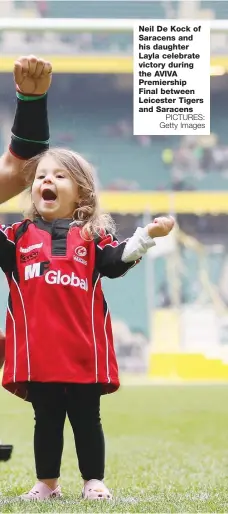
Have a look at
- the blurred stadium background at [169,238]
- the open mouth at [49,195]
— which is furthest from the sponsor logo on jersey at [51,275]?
the blurred stadium background at [169,238]

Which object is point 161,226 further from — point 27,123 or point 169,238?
point 169,238

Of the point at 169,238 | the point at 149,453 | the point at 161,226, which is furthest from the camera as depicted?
the point at 169,238

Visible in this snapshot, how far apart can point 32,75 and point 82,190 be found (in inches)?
6.7

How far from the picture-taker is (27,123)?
1290 millimetres

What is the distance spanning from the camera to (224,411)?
407 centimetres

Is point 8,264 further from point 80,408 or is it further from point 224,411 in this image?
point 224,411

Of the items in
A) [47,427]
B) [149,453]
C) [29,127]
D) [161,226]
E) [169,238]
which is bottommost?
[149,453]

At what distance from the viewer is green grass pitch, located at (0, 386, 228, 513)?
3.84ft

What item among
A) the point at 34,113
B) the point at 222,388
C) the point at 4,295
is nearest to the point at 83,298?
the point at 34,113

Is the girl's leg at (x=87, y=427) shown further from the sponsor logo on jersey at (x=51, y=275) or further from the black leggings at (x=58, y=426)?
the sponsor logo on jersey at (x=51, y=275)

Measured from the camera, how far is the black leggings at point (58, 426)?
3.92 ft

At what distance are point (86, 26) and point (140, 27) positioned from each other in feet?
1.79

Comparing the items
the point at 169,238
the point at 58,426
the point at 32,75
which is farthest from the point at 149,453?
the point at 169,238

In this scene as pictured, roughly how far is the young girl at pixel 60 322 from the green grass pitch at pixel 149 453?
76 millimetres
